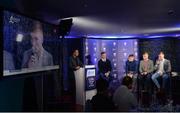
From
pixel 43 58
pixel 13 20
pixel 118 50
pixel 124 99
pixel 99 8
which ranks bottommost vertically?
pixel 124 99

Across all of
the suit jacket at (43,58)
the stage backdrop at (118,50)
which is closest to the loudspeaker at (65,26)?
the suit jacket at (43,58)

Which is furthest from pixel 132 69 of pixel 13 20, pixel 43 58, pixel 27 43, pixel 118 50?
pixel 13 20

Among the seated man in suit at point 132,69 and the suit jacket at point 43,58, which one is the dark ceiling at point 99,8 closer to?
the suit jacket at point 43,58

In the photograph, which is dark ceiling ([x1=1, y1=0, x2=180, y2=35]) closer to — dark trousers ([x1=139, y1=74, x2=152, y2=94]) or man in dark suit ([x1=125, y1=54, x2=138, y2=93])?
dark trousers ([x1=139, y1=74, x2=152, y2=94])

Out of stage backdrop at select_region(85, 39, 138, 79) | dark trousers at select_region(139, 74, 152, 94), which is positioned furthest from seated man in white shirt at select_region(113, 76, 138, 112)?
stage backdrop at select_region(85, 39, 138, 79)

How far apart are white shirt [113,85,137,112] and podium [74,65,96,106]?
13.9ft

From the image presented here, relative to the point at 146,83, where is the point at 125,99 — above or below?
above

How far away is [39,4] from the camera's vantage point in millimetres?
4207

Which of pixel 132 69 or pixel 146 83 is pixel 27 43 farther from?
pixel 132 69

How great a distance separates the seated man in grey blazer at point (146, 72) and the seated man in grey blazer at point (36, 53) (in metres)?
5.40

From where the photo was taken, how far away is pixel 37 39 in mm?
3896

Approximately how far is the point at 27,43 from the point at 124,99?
151 cm

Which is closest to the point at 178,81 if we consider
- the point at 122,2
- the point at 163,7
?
the point at 163,7

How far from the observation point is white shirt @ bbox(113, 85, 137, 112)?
11.3 feet
